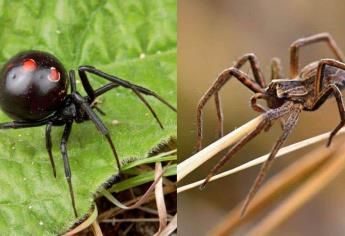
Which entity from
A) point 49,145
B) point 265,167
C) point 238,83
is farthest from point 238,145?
point 49,145

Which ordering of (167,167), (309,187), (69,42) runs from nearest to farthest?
1. (309,187)
2. (167,167)
3. (69,42)

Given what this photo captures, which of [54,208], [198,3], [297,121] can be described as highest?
[198,3]

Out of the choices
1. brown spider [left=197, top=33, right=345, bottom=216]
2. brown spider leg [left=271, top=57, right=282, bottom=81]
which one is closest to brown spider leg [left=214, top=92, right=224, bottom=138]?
brown spider [left=197, top=33, right=345, bottom=216]

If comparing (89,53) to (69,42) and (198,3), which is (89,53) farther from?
(198,3)

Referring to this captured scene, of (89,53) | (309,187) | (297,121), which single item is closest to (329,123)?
(297,121)

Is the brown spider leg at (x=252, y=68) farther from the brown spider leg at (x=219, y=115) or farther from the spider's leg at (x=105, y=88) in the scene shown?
the spider's leg at (x=105, y=88)

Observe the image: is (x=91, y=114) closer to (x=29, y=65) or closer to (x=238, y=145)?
(x=29, y=65)

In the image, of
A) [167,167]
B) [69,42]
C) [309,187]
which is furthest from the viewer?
[69,42]
